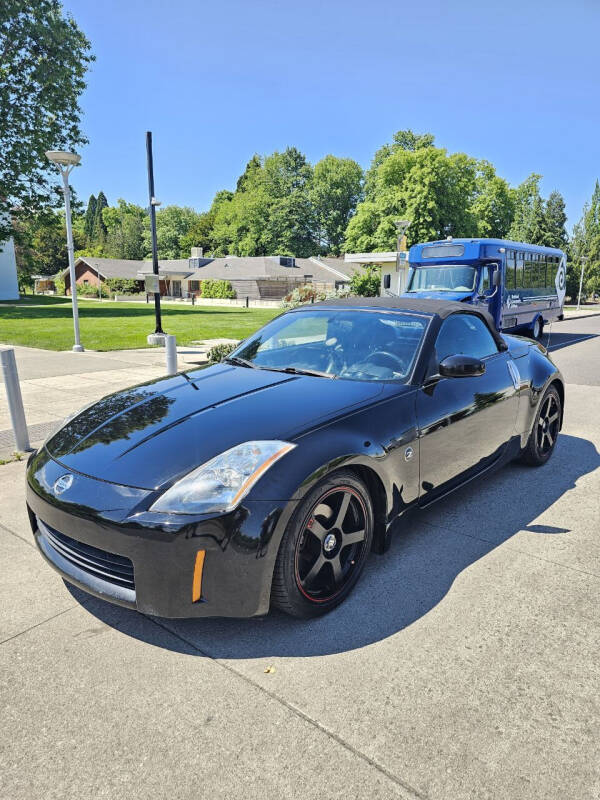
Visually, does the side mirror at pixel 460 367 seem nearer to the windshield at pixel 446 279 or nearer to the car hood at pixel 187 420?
the car hood at pixel 187 420

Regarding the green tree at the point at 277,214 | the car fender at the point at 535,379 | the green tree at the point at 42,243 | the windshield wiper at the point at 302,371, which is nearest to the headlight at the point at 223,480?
the windshield wiper at the point at 302,371

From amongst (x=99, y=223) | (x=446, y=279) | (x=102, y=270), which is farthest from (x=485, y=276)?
(x=99, y=223)

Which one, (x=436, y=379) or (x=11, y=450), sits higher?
(x=436, y=379)

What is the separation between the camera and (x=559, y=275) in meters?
18.7

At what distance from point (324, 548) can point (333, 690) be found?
0.64 metres

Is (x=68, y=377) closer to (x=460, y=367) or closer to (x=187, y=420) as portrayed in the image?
(x=187, y=420)

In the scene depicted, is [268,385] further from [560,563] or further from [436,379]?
[560,563]

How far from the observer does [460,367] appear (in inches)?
131

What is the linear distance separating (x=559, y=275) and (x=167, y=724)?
19916mm

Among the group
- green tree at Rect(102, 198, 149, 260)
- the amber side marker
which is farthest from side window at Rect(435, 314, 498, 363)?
green tree at Rect(102, 198, 149, 260)

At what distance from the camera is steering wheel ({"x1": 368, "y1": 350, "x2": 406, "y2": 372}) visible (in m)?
3.36

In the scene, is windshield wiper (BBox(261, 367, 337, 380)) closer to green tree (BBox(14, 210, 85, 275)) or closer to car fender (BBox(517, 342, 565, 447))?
car fender (BBox(517, 342, 565, 447))

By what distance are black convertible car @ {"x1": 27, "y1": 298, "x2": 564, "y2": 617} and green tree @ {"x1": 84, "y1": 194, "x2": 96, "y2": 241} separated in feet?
396

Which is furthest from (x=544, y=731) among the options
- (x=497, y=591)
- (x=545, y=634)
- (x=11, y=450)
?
(x=11, y=450)
